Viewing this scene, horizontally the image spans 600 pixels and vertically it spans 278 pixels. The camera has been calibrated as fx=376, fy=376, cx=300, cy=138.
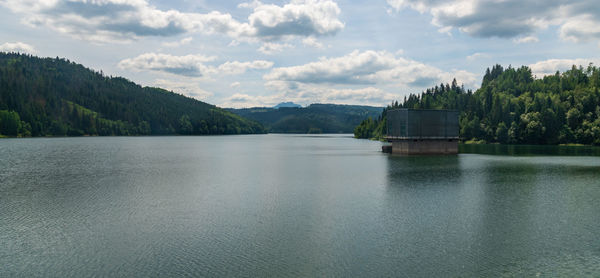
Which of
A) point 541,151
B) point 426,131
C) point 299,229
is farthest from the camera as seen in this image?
point 541,151

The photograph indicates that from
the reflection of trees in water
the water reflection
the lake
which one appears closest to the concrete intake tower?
the reflection of trees in water

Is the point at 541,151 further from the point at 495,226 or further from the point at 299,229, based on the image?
the point at 299,229

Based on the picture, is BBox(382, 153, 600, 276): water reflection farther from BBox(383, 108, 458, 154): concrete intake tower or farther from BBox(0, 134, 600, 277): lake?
BBox(383, 108, 458, 154): concrete intake tower

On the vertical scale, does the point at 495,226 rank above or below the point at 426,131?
below

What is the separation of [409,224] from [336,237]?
6.67m

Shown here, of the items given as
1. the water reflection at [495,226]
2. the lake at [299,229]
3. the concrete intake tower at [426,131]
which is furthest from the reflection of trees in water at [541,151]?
the lake at [299,229]

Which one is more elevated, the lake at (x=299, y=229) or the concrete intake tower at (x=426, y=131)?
the concrete intake tower at (x=426, y=131)

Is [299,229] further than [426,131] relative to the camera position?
No

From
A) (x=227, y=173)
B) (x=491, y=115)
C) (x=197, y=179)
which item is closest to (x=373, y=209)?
(x=197, y=179)

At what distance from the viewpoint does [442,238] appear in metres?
23.9

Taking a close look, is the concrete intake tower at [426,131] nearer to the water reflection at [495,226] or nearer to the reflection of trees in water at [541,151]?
the reflection of trees in water at [541,151]

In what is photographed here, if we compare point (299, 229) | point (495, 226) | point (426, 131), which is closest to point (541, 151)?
point (426, 131)

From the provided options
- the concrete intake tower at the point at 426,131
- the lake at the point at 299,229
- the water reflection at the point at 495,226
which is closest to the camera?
the lake at the point at 299,229

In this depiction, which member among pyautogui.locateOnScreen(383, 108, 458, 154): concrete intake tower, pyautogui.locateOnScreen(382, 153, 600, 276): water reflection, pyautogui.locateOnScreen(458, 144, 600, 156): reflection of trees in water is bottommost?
pyautogui.locateOnScreen(382, 153, 600, 276): water reflection
